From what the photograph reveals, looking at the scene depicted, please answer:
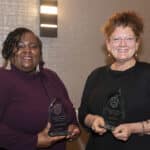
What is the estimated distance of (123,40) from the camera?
169cm

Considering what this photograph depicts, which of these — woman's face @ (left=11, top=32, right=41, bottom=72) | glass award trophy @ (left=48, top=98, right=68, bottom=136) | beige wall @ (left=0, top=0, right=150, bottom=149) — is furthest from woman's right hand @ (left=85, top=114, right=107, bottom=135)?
beige wall @ (left=0, top=0, right=150, bottom=149)

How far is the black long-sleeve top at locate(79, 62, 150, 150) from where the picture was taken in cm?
164

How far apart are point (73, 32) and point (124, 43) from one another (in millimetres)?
1015

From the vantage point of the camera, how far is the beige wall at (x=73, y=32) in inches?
99.3

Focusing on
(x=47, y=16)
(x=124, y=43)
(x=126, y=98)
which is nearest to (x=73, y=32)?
(x=47, y=16)

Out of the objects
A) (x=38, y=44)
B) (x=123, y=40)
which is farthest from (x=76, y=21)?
(x=123, y=40)

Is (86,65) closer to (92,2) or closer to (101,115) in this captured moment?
(92,2)

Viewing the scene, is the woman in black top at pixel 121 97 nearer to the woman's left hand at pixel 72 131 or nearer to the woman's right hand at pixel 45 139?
the woman's left hand at pixel 72 131

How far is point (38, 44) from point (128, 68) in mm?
494

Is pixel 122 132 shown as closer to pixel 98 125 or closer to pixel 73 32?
pixel 98 125

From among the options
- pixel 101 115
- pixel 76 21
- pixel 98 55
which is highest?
pixel 76 21

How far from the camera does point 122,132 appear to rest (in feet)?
5.09

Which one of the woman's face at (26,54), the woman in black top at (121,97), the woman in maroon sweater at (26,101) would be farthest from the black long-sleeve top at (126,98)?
the woman's face at (26,54)

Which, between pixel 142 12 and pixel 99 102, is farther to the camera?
pixel 142 12
